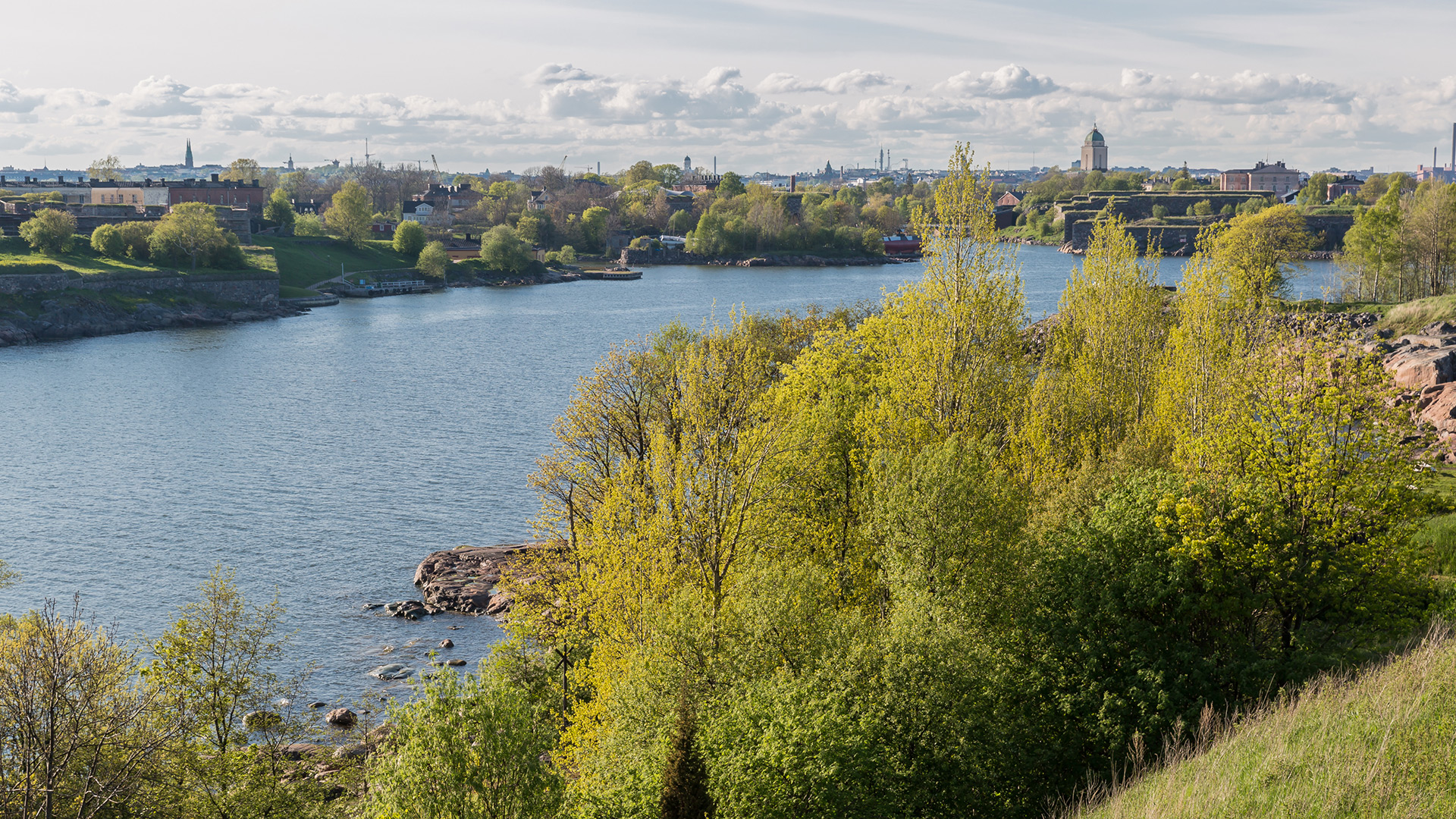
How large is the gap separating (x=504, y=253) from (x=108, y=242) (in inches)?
2101

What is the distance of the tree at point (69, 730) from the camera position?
16.7 m

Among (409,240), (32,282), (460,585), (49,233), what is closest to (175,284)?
(32,282)

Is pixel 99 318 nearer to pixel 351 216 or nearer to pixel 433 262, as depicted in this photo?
pixel 433 262

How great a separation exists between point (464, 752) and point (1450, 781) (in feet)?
42.6

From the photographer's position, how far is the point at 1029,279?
139875 mm

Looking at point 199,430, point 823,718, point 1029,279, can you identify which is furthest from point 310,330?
point 823,718

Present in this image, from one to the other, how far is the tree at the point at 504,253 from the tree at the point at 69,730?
145 m

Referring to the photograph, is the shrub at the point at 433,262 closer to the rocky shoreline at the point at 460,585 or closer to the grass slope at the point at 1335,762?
the rocky shoreline at the point at 460,585

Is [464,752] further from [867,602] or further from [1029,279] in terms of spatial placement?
[1029,279]

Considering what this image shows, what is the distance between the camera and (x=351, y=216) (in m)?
164

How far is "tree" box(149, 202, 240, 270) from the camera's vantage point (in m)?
128

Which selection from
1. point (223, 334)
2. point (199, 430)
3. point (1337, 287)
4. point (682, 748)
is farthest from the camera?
point (223, 334)

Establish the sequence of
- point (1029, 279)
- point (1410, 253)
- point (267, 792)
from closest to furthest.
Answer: point (267, 792) < point (1410, 253) < point (1029, 279)

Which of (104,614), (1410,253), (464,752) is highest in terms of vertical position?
(1410,253)
